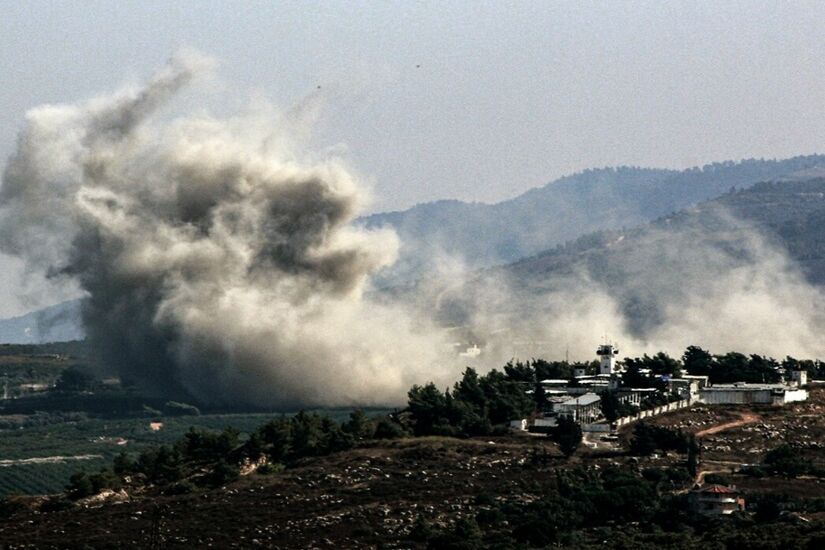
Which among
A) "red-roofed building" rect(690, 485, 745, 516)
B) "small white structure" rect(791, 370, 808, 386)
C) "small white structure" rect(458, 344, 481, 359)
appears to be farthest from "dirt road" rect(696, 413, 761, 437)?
"small white structure" rect(458, 344, 481, 359)

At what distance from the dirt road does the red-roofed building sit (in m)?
18.1

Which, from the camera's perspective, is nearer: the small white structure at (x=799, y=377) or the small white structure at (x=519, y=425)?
the small white structure at (x=519, y=425)

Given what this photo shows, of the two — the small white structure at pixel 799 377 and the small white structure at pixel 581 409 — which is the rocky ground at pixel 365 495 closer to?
the small white structure at pixel 581 409

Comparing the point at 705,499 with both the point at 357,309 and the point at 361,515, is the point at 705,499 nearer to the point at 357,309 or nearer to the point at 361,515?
the point at 361,515

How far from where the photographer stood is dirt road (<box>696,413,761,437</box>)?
101 meters

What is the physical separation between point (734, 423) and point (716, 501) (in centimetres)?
2250

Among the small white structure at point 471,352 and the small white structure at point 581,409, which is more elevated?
the small white structure at point 471,352

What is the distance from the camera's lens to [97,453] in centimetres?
13112

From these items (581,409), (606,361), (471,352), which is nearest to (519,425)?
(581,409)

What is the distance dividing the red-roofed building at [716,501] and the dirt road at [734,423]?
1809 cm

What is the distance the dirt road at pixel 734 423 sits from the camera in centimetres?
10081

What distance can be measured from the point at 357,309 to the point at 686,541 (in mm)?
81646

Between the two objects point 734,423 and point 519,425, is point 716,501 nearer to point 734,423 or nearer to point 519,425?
point 734,423

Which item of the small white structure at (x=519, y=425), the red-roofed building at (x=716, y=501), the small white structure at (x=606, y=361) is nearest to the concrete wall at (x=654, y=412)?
the small white structure at (x=519, y=425)
